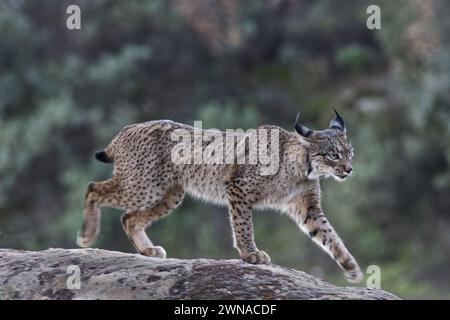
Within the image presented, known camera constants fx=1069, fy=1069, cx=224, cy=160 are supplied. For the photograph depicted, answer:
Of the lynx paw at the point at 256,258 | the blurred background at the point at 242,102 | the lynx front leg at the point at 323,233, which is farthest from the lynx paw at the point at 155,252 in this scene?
the blurred background at the point at 242,102

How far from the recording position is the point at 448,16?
17938 millimetres

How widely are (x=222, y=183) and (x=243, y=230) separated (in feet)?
1.85

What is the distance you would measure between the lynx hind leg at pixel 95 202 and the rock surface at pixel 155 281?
43.3 inches

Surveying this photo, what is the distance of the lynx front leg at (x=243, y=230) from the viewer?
28.0 feet

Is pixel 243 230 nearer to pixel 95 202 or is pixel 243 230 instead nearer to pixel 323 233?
pixel 323 233

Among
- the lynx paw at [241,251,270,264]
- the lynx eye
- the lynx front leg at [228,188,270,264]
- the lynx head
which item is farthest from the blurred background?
→ the lynx paw at [241,251,270,264]

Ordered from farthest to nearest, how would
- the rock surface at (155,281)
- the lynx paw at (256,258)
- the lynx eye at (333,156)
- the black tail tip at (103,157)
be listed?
the black tail tip at (103,157)
the lynx eye at (333,156)
the lynx paw at (256,258)
the rock surface at (155,281)

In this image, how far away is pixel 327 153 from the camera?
29.4ft

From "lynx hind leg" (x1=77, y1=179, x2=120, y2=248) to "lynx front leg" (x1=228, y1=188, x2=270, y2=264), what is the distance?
103 cm

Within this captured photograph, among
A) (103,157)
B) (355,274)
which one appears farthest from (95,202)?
(355,274)

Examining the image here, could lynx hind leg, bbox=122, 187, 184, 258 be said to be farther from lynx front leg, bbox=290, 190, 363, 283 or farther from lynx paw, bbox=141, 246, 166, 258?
lynx front leg, bbox=290, 190, 363, 283

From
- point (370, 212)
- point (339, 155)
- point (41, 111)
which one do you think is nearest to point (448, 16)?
point (370, 212)

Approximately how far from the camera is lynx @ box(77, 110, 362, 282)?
8.94 meters

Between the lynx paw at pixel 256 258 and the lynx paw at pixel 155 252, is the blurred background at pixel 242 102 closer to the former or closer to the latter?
the lynx paw at pixel 155 252
